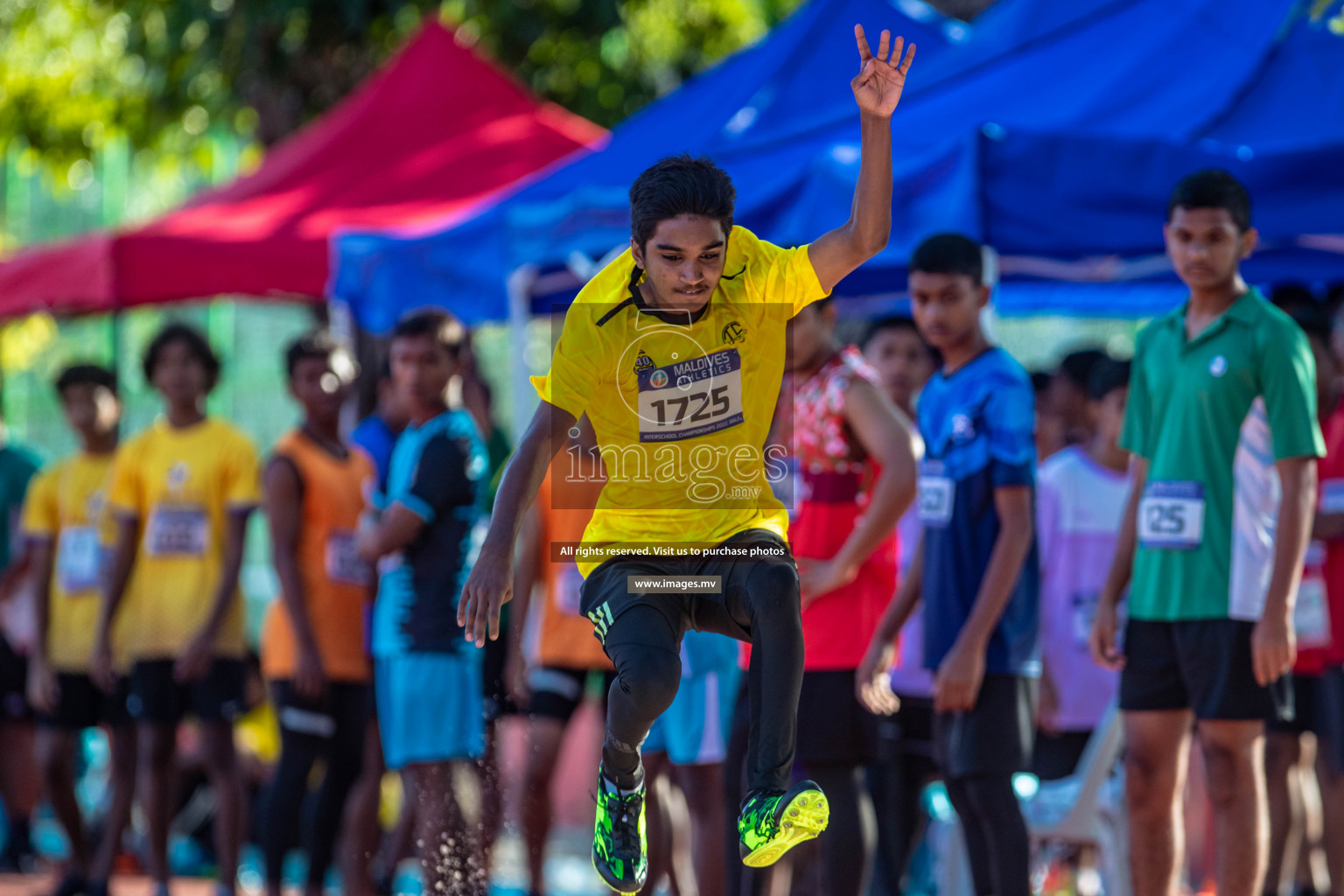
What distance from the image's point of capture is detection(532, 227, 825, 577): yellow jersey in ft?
11.5

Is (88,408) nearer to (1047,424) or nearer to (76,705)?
(76,705)

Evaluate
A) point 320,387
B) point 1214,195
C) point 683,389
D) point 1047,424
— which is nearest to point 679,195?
point 683,389

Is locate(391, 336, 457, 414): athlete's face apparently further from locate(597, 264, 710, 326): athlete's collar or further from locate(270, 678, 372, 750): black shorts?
locate(597, 264, 710, 326): athlete's collar

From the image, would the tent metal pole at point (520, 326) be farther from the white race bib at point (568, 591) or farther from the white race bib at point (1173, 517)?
the white race bib at point (1173, 517)

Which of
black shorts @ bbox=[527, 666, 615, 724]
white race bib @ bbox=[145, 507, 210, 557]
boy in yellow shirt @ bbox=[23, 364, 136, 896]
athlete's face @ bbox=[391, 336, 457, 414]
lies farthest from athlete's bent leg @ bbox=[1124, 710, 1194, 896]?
boy in yellow shirt @ bbox=[23, 364, 136, 896]

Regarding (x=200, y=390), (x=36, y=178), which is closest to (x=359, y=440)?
(x=200, y=390)

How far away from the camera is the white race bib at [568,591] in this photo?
6309 millimetres

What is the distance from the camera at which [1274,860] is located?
5.56m

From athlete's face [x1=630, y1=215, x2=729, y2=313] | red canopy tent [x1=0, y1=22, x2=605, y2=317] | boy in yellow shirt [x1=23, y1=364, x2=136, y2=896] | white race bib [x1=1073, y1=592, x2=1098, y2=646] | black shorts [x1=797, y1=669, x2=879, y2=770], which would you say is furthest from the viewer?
red canopy tent [x1=0, y1=22, x2=605, y2=317]

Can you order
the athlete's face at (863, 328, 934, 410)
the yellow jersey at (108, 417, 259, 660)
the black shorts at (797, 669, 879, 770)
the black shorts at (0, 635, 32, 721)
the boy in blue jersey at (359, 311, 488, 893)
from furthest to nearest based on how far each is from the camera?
the black shorts at (0, 635, 32, 721) → the yellow jersey at (108, 417, 259, 660) → the athlete's face at (863, 328, 934, 410) → the boy in blue jersey at (359, 311, 488, 893) → the black shorts at (797, 669, 879, 770)

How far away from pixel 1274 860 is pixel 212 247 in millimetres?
5531

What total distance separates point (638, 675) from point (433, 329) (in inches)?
96.3

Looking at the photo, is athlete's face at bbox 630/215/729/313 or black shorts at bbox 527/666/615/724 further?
black shorts at bbox 527/666/615/724

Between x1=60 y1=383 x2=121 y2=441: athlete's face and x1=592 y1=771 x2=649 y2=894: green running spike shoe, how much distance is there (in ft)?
16.4
